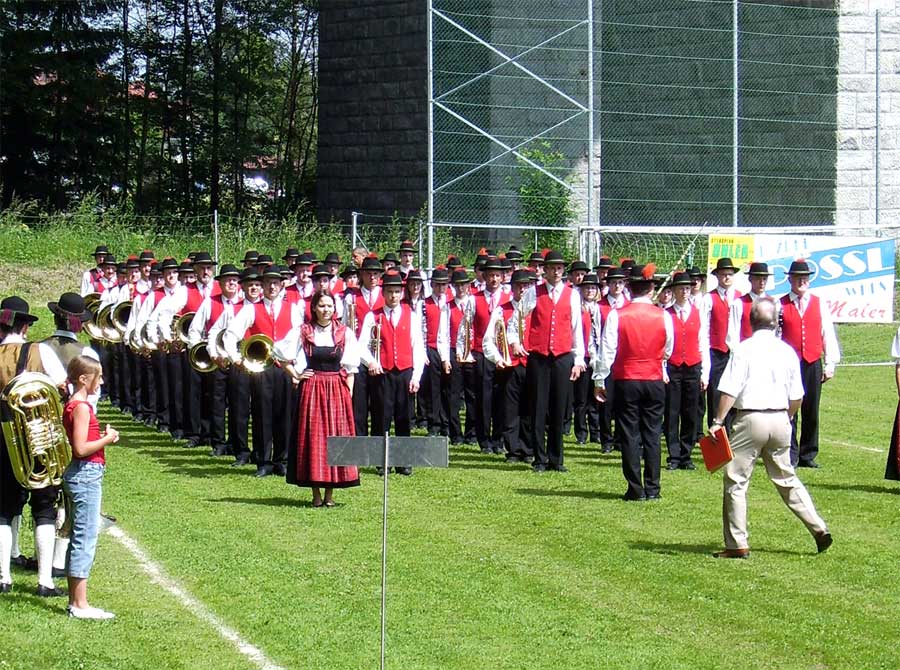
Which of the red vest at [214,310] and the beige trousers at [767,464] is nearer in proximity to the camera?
the beige trousers at [767,464]

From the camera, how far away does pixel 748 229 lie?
23.6 metres

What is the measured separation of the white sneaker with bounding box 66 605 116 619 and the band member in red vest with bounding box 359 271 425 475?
5.96 meters

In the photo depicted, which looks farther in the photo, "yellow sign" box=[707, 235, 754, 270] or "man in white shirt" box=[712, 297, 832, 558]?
"yellow sign" box=[707, 235, 754, 270]

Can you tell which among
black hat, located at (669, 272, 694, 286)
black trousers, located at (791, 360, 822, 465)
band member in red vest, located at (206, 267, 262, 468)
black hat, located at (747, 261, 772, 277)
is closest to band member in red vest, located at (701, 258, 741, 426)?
black hat, located at (669, 272, 694, 286)

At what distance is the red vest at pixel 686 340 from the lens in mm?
14805

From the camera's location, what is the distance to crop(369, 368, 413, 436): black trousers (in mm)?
14164

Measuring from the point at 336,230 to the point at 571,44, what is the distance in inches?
257

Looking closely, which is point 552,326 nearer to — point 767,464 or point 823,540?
point 767,464

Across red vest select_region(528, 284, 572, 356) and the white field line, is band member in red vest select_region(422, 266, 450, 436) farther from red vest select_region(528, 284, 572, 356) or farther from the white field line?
the white field line

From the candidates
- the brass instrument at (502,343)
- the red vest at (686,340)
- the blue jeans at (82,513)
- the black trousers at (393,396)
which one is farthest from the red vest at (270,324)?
the blue jeans at (82,513)

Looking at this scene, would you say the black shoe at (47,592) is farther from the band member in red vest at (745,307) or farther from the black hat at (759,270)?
the black hat at (759,270)

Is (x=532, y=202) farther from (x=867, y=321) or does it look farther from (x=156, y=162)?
(x=156, y=162)

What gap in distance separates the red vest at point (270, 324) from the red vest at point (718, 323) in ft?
14.2

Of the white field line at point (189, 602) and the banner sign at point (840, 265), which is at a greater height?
the banner sign at point (840, 265)
